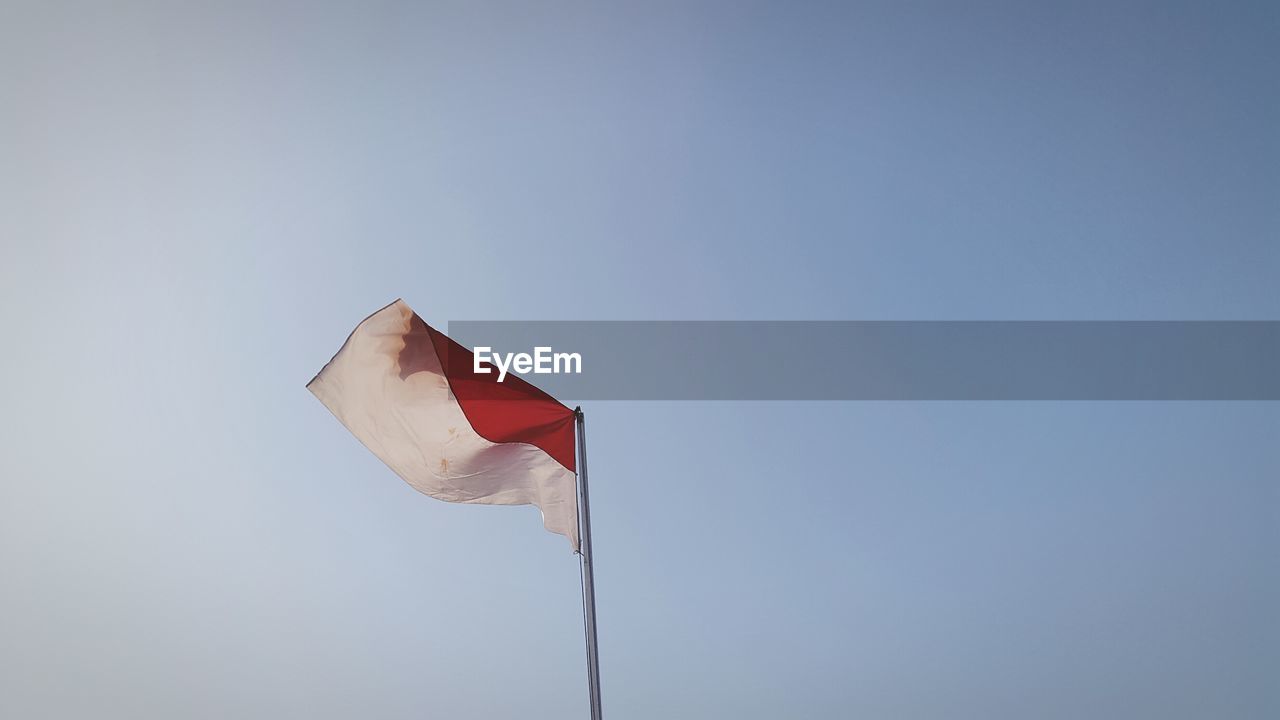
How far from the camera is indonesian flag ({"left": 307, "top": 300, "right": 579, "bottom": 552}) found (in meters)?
8.95

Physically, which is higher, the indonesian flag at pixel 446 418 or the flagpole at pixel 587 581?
the indonesian flag at pixel 446 418

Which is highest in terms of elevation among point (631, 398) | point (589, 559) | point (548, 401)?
point (631, 398)

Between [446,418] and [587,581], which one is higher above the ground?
[446,418]

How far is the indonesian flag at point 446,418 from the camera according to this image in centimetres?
895

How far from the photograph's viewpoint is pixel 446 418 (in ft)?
30.3

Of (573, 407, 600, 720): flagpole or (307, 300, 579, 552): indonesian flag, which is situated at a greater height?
(307, 300, 579, 552): indonesian flag

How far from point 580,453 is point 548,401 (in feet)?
2.32

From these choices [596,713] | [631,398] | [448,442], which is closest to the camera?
[596,713]

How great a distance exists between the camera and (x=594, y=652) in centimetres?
872

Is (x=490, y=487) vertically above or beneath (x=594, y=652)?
above

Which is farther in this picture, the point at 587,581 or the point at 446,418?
the point at 446,418

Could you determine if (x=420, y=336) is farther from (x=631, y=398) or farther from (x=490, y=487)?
(x=631, y=398)

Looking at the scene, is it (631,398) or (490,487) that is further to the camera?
(631,398)

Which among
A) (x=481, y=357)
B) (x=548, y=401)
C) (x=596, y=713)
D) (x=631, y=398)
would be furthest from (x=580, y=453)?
(x=631, y=398)
